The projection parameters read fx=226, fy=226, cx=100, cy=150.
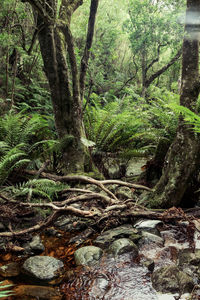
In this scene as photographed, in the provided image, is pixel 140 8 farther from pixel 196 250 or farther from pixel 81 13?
pixel 196 250

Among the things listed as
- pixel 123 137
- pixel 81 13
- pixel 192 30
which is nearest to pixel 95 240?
pixel 123 137

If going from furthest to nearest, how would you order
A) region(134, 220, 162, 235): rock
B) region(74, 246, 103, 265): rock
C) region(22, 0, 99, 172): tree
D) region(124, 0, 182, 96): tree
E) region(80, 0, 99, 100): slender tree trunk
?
region(124, 0, 182, 96): tree < region(80, 0, 99, 100): slender tree trunk < region(22, 0, 99, 172): tree < region(134, 220, 162, 235): rock < region(74, 246, 103, 265): rock

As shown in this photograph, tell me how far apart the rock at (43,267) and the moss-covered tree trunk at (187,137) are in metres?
1.52

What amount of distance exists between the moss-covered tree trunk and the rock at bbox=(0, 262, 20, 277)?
181cm

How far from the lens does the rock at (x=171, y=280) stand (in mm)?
1629

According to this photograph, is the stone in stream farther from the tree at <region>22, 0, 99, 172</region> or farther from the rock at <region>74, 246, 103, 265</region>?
the tree at <region>22, 0, 99, 172</region>

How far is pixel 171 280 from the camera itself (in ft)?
5.56

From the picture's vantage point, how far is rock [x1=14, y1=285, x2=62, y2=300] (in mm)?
1609

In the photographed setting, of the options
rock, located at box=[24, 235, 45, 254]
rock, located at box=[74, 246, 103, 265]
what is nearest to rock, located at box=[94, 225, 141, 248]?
rock, located at box=[74, 246, 103, 265]

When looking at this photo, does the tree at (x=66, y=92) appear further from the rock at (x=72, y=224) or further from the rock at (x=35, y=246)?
the rock at (x=35, y=246)

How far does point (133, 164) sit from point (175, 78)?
33.3ft

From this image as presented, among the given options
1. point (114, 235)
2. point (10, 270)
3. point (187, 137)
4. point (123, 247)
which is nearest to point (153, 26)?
point (187, 137)

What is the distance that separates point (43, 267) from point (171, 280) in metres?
1.04

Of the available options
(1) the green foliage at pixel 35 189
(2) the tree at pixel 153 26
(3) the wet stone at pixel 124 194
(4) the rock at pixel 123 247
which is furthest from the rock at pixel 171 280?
(2) the tree at pixel 153 26
